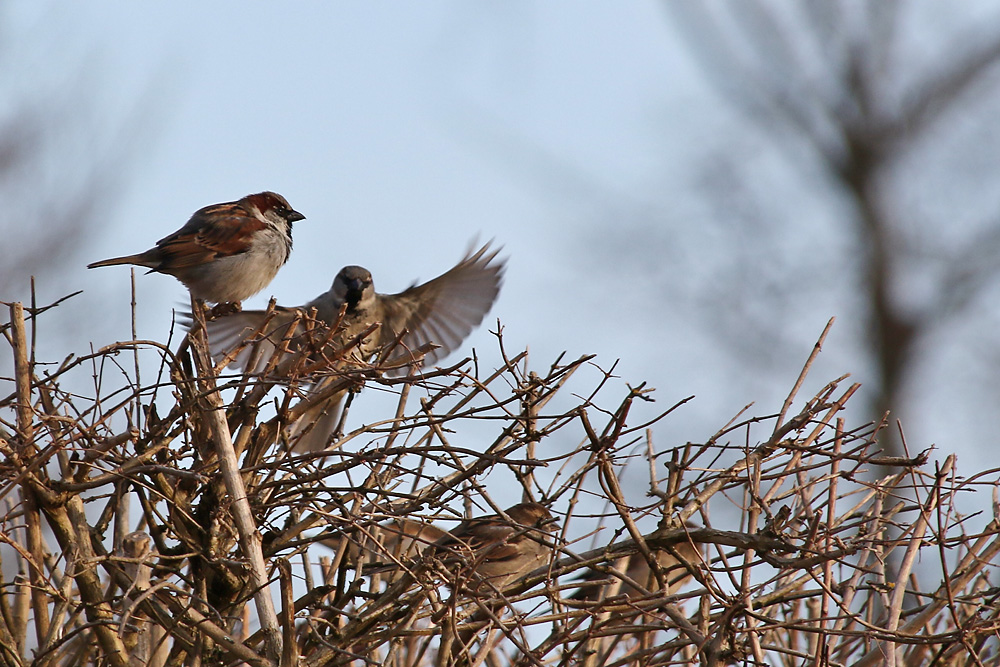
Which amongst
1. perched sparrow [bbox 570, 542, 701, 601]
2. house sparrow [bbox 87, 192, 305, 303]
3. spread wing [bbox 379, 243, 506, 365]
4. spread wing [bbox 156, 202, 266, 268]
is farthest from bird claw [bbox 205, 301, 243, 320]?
perched sparrow [bbox 570, 542, 701, 601]

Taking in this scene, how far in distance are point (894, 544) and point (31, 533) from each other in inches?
80.3

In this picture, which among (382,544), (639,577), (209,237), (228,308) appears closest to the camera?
(382,544)

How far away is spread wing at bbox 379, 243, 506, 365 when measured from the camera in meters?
5.45

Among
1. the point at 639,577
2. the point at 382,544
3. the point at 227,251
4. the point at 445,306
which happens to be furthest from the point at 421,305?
the point at 382,544

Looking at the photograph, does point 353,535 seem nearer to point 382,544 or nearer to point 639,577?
point 382,544

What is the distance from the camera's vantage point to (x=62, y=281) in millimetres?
10336

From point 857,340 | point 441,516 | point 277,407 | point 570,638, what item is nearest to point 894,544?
point 570,638

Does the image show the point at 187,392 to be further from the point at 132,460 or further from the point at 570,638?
the point at 570,638

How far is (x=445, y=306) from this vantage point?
219 inches

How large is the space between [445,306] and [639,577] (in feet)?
5.37

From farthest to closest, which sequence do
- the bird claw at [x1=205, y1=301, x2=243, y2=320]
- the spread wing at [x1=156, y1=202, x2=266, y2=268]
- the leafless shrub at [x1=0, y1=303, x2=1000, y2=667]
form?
the spread wing at [x1=156, y1=202, x2=266, y2=268]
the bird claw at [x1=205, y1=301, x2=243, y2=320]
the leafless shrub at [x1=0, y1=303, x2=1000, y2=667]

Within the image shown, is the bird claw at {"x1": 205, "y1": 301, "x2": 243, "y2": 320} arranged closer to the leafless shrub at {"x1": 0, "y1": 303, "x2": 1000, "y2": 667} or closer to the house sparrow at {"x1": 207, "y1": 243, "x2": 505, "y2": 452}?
the house sparrow at {"x1": 207, "y1": 243, "x2": 505, "y2": 452}

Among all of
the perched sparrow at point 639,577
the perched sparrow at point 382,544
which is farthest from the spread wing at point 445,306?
the perched sparrow at point 382,544

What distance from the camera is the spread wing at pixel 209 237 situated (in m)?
4.80
